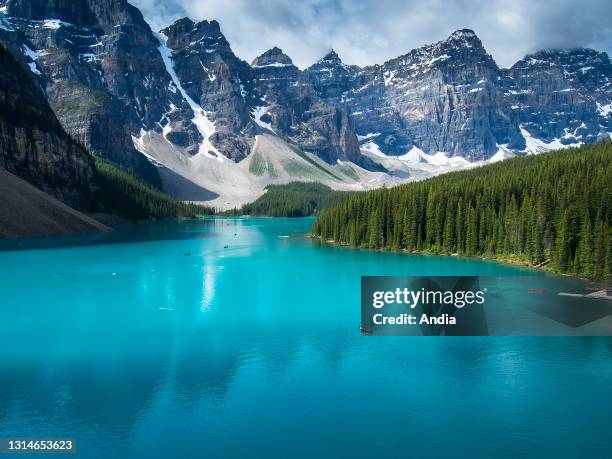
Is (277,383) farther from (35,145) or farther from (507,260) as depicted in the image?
(35,145)

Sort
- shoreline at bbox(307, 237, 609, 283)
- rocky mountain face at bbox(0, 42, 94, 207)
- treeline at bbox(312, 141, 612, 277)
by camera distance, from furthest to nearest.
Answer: rocky mountain face at bbox(0, 42, 94, 207) < treeline at bbox(312, 141, 612, 277) < shoreline at bbox(307, 237, 609, 283)

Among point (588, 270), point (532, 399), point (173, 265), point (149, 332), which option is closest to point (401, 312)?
point (532, 399)

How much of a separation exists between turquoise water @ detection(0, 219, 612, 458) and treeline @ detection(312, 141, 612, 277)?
32287mm

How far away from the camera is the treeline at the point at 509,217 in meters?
66.9

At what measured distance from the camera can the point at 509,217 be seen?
275 feet

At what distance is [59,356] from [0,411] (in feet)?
29.3

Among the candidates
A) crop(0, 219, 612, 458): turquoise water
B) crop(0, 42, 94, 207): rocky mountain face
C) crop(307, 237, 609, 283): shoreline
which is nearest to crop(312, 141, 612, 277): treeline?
crop(307, 237, 609, 283): shoreline

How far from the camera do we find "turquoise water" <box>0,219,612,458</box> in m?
22.8

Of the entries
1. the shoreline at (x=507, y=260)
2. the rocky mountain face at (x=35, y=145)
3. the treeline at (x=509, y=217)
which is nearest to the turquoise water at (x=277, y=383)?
the shoreline at (x=507, y=260)

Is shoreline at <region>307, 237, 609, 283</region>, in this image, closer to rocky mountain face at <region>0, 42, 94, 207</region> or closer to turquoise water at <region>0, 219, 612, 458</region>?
turquoise water at <region>0, 219, 612, 458</region>

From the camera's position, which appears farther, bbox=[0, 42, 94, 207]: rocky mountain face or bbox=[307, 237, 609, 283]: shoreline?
bbox=[0, 42, 94, 207]: rocky mountain face

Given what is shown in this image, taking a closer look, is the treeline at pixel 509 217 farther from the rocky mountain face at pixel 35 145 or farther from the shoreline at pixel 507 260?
the rocky mountain face at pixel 35 145

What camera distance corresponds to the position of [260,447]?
72.8 feet

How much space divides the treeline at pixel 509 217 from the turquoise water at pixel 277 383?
32.3 m
